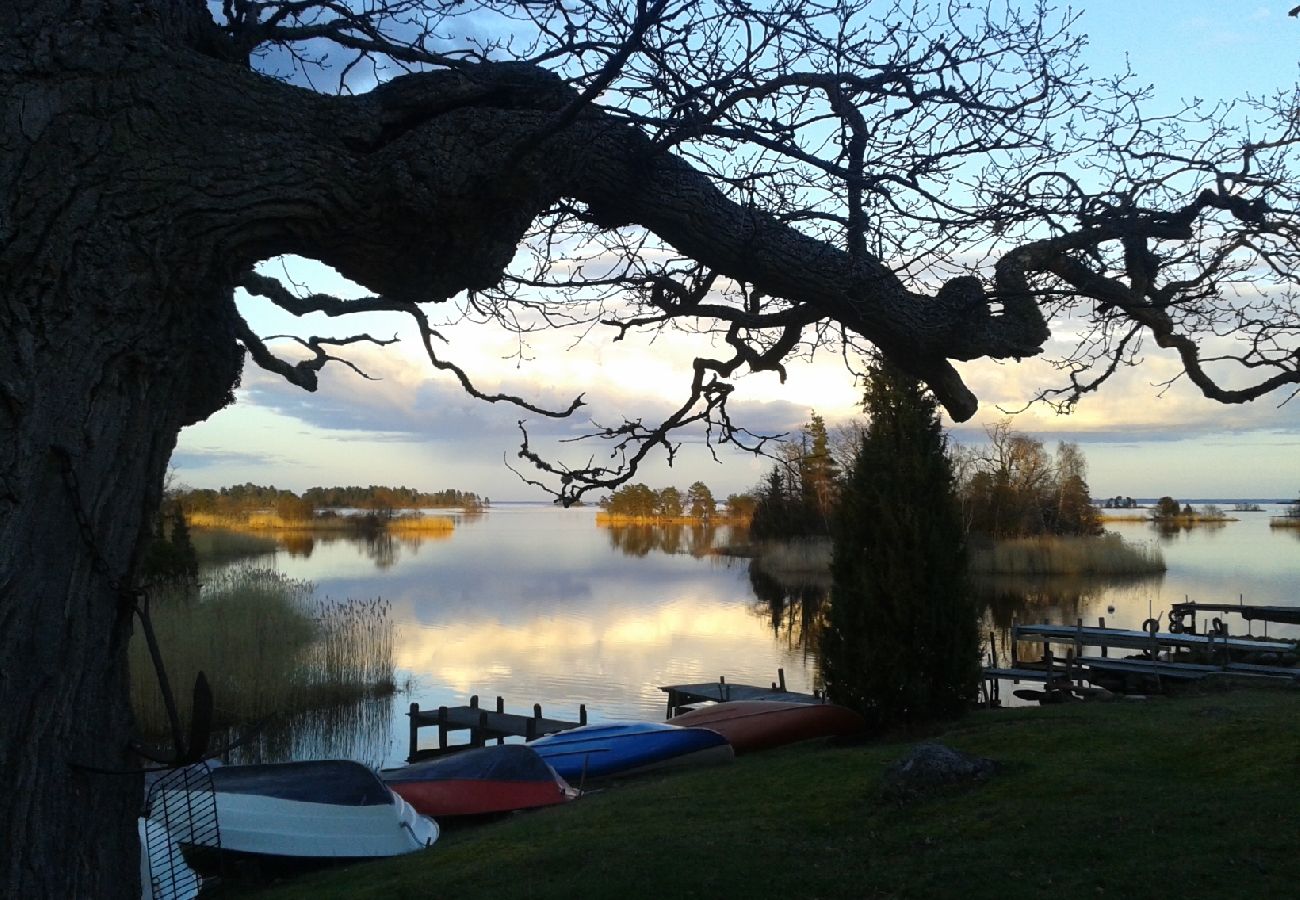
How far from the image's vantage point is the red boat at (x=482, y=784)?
35.3 ft

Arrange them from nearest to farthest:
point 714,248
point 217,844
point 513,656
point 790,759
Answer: point 714,248 < point 217,844 < point 790,759 < point 513,656

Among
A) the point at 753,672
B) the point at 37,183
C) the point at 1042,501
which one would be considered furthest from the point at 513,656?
the point at 1042,501

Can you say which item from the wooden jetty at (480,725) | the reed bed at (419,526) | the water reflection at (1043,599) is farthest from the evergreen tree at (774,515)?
the reed bed at (419,526)

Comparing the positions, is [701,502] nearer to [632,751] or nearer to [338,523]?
[338,523]

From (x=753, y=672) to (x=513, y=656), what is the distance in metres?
5.51

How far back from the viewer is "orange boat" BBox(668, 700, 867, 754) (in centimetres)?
1256

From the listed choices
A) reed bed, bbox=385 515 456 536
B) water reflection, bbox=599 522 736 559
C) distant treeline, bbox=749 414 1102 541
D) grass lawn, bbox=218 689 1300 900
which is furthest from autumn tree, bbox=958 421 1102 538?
reed bed, bbox=385 515 456 536

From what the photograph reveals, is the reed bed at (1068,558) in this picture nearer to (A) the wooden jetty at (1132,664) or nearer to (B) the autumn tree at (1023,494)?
(B) the autumn tree at (1023,494)

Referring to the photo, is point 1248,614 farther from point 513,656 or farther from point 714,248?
A: point 714,248

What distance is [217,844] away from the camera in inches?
351

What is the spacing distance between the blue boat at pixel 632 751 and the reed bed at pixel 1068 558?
27.3 meters

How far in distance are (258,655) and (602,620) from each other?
1368cm

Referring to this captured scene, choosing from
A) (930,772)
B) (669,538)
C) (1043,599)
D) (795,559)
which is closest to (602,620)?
(1043,599)

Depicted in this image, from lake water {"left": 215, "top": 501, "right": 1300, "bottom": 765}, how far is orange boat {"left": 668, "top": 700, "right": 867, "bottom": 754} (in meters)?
3.72
